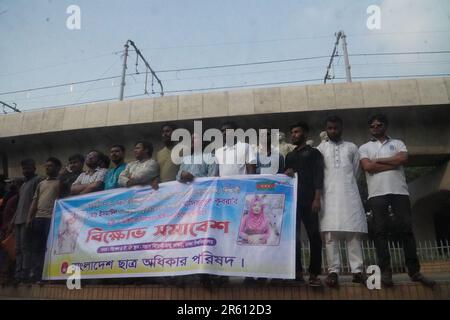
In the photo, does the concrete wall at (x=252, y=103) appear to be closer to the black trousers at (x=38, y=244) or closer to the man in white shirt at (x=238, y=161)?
the man in white shirt at (x=238, y=161)

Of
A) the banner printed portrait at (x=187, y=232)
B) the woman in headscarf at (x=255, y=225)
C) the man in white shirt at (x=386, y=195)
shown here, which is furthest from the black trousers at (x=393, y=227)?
the woman in headscarf at (x=255, y=225)

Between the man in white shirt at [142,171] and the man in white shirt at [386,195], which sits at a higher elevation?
the man in white shirt at [142,171]

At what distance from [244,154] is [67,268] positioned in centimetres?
251

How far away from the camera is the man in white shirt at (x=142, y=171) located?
4246 millimetres

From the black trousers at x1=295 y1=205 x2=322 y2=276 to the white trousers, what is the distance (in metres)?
0.09

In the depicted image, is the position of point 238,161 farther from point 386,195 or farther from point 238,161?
point 386,195

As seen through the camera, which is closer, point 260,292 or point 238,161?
point 260,292

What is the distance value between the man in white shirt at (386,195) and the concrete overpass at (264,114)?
481 cm

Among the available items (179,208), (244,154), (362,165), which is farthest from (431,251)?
(179,208)

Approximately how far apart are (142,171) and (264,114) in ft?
15.5

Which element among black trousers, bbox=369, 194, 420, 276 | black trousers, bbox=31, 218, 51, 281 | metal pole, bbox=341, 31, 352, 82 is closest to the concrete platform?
black trousers, bbox=369, 194, 420, 276

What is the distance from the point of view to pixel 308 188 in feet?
11.8

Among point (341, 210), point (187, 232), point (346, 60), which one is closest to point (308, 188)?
point (341, 210)
